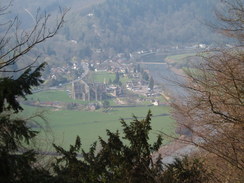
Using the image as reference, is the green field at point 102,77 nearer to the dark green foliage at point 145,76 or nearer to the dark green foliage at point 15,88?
the dark green foliage at point 145,76

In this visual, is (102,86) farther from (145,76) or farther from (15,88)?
(15,88)

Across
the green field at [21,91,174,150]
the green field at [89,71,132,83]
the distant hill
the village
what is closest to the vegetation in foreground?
the green field at [21,91,174,150]

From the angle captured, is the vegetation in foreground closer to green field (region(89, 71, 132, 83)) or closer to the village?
the village

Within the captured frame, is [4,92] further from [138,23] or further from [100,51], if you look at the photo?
[138,23]

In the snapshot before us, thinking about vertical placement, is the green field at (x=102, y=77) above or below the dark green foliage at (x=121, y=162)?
below

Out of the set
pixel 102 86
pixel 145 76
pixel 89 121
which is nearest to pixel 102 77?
pixel 102 86

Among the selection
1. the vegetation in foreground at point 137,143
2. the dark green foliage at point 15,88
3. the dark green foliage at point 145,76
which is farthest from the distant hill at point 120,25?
the dark green foliage at point 15,88
